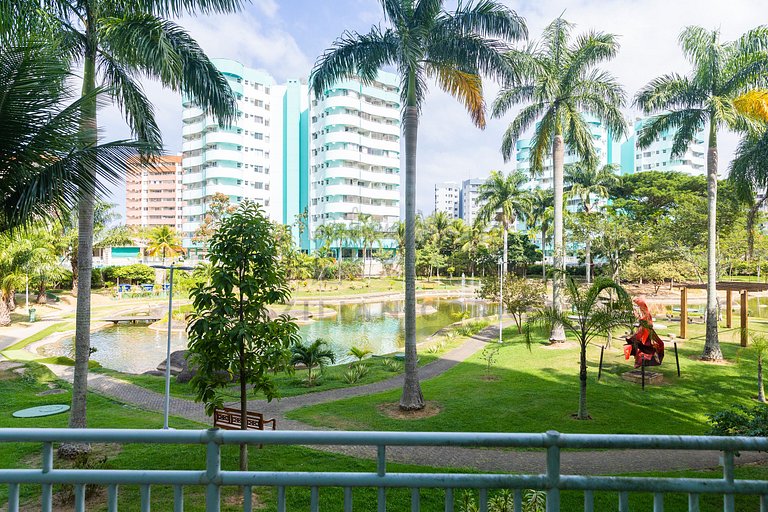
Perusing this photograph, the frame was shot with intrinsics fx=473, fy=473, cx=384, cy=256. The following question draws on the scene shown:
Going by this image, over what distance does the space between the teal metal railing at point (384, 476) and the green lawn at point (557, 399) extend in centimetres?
850

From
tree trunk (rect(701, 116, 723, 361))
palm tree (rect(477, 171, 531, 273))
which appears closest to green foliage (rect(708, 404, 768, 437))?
tree trunk (rect(701, 116, 723, 361))

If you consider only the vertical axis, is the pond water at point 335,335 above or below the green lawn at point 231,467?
below

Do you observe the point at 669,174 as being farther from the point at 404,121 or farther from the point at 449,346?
the point at 404,121

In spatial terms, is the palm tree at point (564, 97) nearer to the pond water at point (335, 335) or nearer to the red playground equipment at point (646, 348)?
the red playground equipment at point (646, 348)

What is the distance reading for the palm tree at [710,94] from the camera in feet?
53.6

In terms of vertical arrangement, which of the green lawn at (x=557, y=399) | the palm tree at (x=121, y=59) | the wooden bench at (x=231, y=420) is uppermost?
the palm tree at (x=121, y=59)

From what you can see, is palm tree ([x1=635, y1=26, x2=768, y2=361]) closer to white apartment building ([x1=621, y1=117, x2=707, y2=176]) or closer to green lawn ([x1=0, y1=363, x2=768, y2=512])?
green lawn ([x1=0, y1=363, x2=768, y2=512])

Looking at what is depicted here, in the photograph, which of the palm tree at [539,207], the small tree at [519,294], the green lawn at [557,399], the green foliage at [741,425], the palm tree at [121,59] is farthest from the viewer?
the palm tree at [539,207]

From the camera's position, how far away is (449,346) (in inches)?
906

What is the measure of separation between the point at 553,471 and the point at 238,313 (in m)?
5.93

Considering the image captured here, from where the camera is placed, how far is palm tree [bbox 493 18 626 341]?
19.8 metres

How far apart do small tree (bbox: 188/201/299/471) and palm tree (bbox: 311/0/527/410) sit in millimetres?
5518

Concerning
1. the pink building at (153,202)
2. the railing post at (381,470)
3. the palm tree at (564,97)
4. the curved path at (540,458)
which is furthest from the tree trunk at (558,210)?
the pink building at (153,202)

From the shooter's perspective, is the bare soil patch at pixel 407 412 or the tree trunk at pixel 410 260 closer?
the bare soil patch at pixel 407 412
